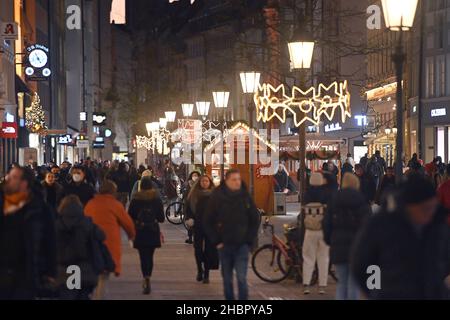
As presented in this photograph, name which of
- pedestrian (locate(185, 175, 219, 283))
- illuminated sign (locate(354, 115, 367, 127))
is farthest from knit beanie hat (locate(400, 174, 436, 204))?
illuminated sign (locate(354, 115, 367, 127))

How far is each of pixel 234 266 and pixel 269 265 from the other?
5.44 metres

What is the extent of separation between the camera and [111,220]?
53.8 ft

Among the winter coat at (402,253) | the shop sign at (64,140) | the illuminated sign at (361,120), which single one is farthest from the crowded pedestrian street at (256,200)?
the illuminated sign at (361,120)

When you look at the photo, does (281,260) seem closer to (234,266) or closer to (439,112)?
(234,266)

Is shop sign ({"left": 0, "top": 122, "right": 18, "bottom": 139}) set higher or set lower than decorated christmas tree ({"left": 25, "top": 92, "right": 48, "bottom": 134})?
lower

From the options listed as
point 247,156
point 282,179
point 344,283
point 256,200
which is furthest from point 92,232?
point 282,179

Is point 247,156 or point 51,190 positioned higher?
point 247,156

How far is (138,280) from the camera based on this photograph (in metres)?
21.3

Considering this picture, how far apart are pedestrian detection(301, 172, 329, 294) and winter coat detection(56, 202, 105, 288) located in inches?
191

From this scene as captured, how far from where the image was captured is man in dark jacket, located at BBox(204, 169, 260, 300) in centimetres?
1565

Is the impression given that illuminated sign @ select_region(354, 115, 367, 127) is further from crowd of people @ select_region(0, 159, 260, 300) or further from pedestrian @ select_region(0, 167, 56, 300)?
pedestrian @ select_region(0, 167, 56, 300)

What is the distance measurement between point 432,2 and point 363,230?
64.6 metres

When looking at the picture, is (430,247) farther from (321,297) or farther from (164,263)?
(164,263)
